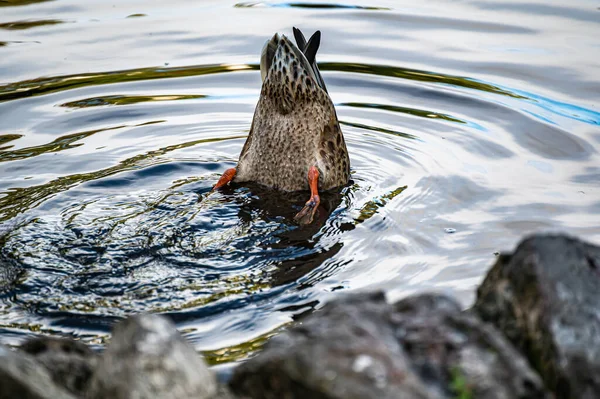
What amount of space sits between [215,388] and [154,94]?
19.7ft

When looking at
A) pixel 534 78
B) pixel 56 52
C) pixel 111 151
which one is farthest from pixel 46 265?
pixel 534 78

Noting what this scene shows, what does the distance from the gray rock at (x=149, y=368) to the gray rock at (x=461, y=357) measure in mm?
750

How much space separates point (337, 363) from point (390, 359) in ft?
0.59

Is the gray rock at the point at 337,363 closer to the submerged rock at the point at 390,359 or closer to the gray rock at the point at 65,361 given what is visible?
the submerged rock at the point at 390,359

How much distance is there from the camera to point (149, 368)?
2791 mm

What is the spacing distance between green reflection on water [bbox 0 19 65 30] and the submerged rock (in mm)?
8456

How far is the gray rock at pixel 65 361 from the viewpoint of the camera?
310 centimetres

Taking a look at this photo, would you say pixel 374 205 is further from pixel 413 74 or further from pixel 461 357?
pixel 461 357

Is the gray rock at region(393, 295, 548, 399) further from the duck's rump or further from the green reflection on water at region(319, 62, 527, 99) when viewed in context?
the green reflection on water at region(319, 62, 527, 99)

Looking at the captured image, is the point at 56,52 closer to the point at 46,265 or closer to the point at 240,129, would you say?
the point at 240,129

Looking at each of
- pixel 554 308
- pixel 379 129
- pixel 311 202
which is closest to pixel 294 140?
pixel 311 202

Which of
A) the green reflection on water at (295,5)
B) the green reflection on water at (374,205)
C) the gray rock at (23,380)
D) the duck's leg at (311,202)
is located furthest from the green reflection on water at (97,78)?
the gray rock at (23,380)

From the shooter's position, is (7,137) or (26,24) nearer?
(7,137)

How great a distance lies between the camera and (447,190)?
6270 millimetres
